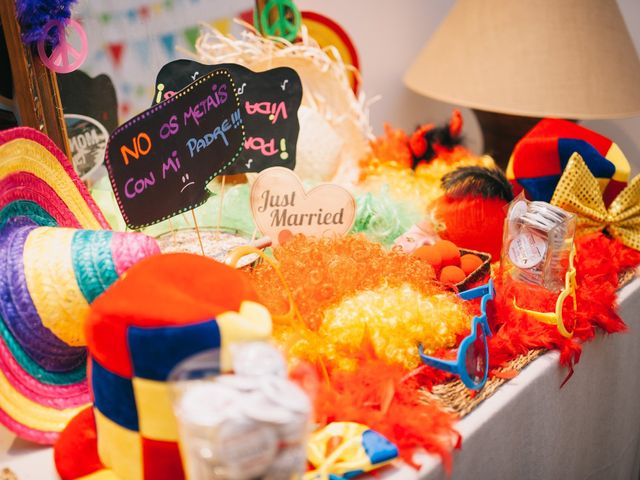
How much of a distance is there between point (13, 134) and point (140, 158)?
0.57 ft

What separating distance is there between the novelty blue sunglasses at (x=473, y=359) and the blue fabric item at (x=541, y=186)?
437 millimetres

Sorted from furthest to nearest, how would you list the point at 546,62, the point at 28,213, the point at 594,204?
the point at 546,62, the point at 594,204, the point at 28,213

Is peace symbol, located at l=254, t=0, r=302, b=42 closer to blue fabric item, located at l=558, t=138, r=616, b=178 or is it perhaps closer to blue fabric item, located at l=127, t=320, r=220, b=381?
blue fabric item, located at l=558, t=138, r=616, b=178

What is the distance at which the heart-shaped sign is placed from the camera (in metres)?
1.17

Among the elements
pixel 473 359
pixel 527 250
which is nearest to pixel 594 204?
pixel 527 250

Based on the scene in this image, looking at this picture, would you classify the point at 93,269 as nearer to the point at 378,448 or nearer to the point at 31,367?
the point at 31,367

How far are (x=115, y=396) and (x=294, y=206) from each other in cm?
57

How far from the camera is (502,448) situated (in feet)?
3.03

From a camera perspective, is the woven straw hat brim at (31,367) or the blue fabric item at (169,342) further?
the woven straw hat brim at (31,367)

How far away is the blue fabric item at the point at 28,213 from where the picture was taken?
0.84 metres

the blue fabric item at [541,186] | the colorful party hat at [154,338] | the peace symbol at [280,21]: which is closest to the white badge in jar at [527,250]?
the blue fabric item at [541,186]

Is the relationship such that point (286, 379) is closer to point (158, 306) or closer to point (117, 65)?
point (158, 306)

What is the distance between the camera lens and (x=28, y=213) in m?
0.88

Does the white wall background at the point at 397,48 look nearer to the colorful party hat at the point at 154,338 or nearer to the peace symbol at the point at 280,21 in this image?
the peace symbol at the point at 280,21
